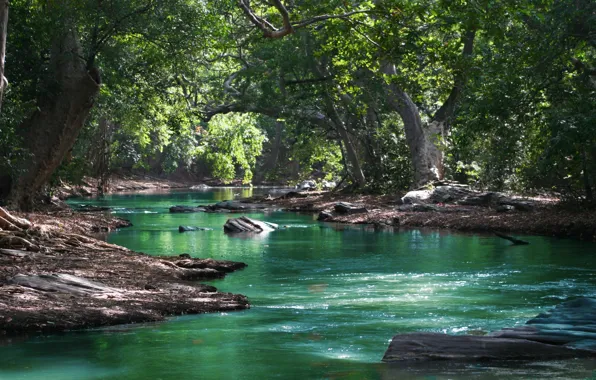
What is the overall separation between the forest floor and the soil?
10406 mm

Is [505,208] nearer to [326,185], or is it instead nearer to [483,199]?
[483,199]

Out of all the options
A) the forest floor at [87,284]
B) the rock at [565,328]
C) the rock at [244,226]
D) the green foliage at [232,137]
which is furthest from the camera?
the green foliage at [232,137]

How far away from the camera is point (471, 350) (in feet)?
28.7

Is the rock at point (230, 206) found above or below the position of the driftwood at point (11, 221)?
below

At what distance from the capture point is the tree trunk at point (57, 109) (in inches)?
902

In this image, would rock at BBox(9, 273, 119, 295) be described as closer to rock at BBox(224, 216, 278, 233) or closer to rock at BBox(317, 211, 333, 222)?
rock at BBox(224, 216, 278, 233)

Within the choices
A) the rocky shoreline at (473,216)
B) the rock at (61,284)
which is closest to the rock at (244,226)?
the rocky shoreline at (473,216)

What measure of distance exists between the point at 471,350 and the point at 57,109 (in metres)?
16.8

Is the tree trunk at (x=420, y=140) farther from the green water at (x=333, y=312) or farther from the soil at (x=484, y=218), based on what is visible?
the green water at (x=333, y=312)

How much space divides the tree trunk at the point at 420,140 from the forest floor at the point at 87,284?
62.7 feet

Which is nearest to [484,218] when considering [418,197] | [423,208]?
[423,208]

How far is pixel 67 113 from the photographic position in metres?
23.0

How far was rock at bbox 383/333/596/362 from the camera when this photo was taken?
870 cm

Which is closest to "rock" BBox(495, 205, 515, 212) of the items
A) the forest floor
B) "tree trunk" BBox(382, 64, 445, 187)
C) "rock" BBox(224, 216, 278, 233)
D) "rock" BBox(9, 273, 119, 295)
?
"tree trunk" BBox(382, 64, 445, 187)
